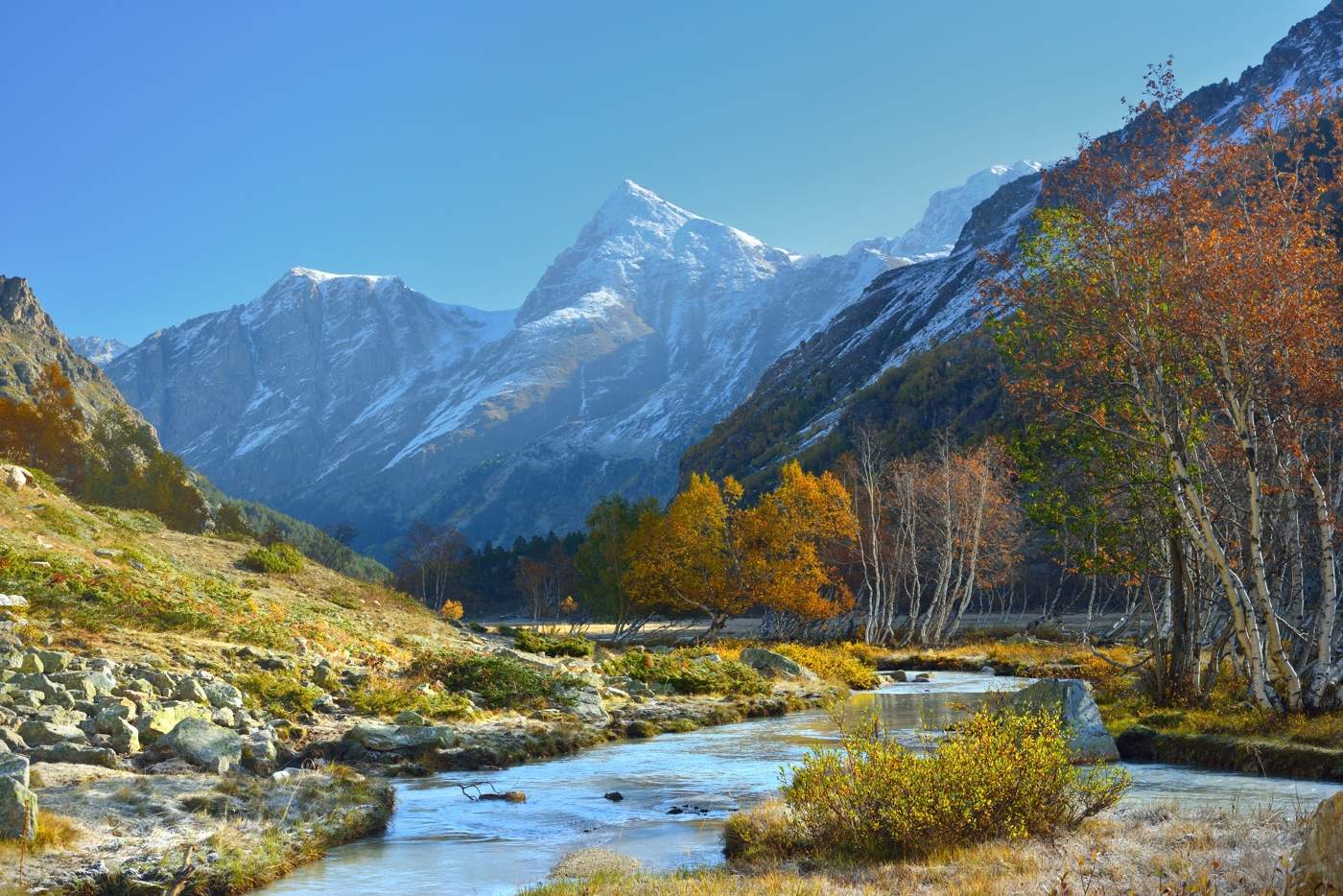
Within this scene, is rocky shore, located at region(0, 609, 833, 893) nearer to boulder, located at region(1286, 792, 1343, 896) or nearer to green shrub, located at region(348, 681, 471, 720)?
green shrub, located at region(348, 681, 471, 720)

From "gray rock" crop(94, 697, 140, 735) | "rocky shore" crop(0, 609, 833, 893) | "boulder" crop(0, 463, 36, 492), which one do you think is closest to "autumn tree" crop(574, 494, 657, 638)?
"boulder" crop(0, 463, 36, 492)

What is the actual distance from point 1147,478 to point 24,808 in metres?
21.2

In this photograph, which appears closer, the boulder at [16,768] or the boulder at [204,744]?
the boulder at [16,768]

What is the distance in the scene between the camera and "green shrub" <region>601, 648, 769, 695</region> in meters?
36.4

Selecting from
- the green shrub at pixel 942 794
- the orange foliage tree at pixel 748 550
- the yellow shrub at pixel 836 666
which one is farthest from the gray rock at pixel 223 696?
the orange foliage tree at pixel 748 550

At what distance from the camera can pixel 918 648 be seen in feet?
202

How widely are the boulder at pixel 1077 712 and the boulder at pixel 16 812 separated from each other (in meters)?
16.7

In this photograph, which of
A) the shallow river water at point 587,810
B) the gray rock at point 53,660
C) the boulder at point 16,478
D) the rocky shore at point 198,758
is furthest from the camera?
the boulder at point 16,478

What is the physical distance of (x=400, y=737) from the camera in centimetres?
2203

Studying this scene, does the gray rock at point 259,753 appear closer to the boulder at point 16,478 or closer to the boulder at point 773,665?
the boulder at point 16,478

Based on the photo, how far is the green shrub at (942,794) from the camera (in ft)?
37.7

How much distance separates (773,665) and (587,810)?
27709mm

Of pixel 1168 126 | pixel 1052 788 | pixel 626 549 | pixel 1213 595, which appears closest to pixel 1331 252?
pixel 1168 126

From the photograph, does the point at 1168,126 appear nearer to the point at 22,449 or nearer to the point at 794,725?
the point at 794,725
